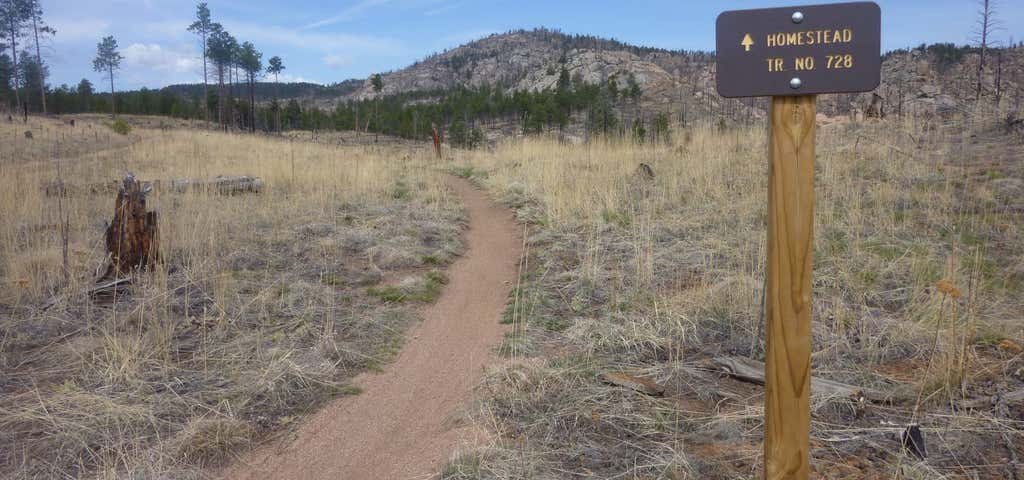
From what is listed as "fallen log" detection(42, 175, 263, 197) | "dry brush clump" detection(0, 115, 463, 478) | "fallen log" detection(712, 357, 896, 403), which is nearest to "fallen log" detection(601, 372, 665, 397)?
"fallen log" detection(712, 357, 896, 403)

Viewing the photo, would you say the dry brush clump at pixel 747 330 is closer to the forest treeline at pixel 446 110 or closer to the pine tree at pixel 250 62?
the forest treeline at pixel 446 110

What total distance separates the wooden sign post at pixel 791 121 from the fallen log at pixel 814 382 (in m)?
1.14

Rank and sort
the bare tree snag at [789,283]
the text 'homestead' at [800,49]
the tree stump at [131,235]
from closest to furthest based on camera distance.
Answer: the text 'homestead' at [800,49] → the bare tree snag at [789,283] → the tree stump at [131,235]

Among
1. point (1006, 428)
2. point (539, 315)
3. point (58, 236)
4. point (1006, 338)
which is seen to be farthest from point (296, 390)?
point (58, 236)

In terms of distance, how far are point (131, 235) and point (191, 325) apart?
1550mm

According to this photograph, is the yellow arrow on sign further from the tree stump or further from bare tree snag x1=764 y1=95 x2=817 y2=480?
the tree stump

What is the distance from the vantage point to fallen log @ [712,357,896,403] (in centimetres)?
302

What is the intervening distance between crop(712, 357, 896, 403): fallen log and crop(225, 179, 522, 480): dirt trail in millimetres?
1470

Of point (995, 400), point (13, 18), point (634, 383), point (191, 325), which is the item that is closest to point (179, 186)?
point (191, 325)

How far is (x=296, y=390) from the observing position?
3.54 meters

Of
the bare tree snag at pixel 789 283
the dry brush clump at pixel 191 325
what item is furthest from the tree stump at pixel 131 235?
the bare tree snag at pixel 789 283

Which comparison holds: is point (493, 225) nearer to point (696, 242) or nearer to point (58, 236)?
point (696, 242)

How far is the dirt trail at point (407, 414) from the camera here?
2.83 m

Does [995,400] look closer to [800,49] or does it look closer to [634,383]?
[634,383]
